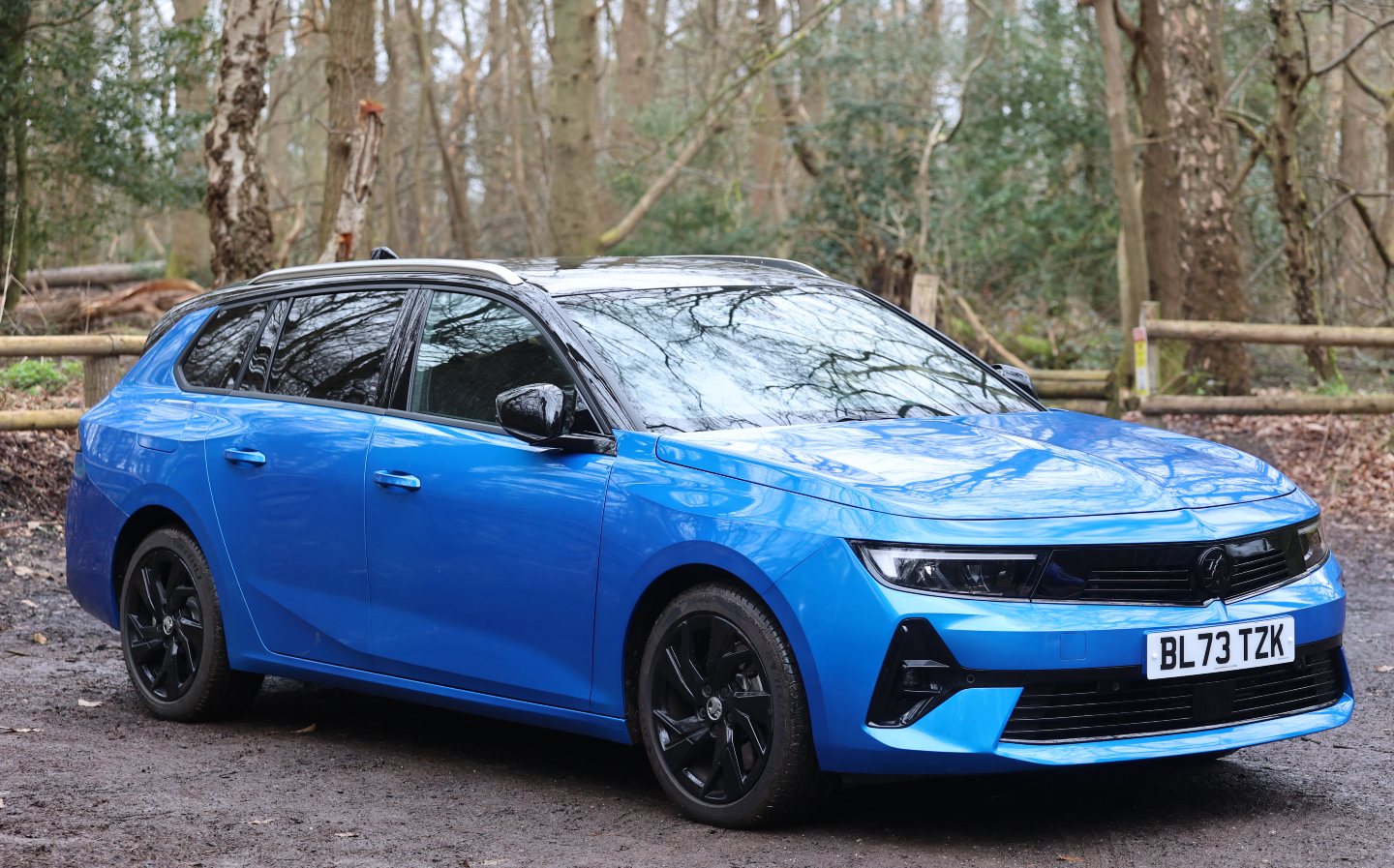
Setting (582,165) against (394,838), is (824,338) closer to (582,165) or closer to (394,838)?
(394,838)

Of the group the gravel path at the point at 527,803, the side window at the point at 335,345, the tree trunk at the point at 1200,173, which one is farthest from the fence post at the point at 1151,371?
the side window at the point at 335,345

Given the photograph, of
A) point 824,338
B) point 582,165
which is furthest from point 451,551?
point 582,165

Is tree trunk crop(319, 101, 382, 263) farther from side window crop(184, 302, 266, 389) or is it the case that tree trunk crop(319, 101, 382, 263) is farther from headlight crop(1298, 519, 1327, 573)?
headlight crop(1298, 519, 1327, 573)

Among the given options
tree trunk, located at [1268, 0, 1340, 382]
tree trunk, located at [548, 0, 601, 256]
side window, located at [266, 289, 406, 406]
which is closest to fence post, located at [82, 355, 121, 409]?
side window, located at [266, 289, 406, 406]

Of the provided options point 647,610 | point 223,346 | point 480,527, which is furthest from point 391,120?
point 647,610

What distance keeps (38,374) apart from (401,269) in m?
8.18

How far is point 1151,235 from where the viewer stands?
17.2 m

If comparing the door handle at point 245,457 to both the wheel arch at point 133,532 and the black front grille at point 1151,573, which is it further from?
the black front grille at point 1151,573

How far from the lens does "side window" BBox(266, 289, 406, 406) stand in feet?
17.9

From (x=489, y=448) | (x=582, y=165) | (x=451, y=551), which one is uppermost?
(x=582, y=165)

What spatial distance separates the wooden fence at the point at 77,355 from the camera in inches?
Result: 374

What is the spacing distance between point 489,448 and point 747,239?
2043 cm

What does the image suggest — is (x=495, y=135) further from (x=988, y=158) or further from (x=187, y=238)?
(x=988, y=158)

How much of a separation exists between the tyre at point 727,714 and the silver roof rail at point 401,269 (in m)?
1.50
